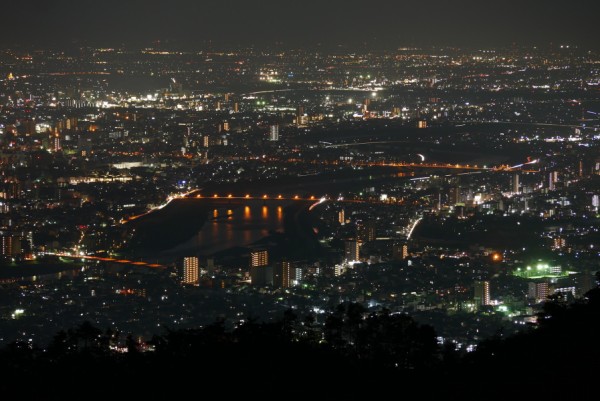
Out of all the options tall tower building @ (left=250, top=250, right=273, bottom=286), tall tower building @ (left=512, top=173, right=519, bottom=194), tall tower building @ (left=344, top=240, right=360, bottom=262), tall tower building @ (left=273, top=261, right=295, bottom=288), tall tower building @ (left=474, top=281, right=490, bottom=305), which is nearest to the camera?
tall tower building @ (left=474, top=281, right=490, bottom=305)

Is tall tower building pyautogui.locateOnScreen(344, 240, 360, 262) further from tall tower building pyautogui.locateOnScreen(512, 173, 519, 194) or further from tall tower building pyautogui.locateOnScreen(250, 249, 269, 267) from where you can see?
tall tower building pyautogui.locateOnScreen(512, 173, 519, 194)

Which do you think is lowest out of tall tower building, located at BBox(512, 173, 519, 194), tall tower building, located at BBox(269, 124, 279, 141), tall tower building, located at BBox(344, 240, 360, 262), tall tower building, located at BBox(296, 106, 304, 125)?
tall tower building, located at BBox(344, 240, 360, 262)

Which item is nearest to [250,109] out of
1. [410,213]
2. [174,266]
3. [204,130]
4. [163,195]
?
[204,130]

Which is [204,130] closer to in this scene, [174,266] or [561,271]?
[174,266]

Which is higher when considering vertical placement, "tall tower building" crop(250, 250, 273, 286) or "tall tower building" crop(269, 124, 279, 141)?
"tall tower building" crop(269, 124, 279, 141)

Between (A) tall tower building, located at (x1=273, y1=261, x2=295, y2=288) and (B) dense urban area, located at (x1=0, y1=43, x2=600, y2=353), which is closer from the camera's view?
(B) dense urban area, located at (x1=0, y1=43, x2=600, y2=353)

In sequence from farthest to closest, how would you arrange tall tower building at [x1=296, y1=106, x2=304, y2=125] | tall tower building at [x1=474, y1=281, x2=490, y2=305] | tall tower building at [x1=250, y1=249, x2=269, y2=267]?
1. tall tower building at [x1=296, y1=106, x2=304, y2=125]
2. tall tower building at [x1=250, y1=249, x2=269, y2=267]
3. tall tower building at [x1=474, y1=281, x2=490, y2=305]

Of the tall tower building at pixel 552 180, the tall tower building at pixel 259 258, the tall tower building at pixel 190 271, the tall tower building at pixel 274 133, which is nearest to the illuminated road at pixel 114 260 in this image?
the tall tower building at pixel 190 271

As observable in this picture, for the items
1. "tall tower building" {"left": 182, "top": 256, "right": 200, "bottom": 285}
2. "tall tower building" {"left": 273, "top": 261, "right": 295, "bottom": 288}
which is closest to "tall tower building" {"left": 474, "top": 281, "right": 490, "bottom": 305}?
"tall tower building" {"left": 273, "top": 261, "right": 295, "bottom": 288}
